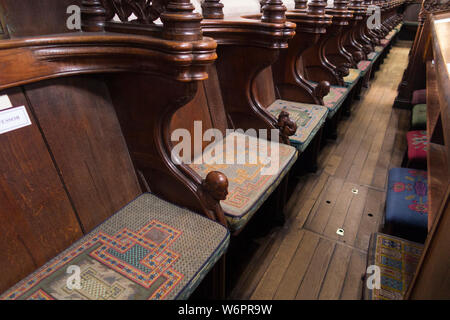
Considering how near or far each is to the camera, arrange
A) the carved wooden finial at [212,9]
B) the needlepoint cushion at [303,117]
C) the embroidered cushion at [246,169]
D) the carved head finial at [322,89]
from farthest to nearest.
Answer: the carved head finial at [322,89]
the needlepoint cushion at [303,117]
the carved wooden finial at [212,9]
the embroidered cushion at [246,169]

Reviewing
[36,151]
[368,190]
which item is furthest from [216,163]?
[368,190]

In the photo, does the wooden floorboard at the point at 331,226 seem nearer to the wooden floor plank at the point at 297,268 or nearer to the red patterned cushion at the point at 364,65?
the wooden floor plank at the point at 297,268

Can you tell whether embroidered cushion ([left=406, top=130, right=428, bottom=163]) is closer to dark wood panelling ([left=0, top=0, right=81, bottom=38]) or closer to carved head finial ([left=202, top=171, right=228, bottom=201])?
carved head finial ([left=202, top=171, right=228, bottom=201])

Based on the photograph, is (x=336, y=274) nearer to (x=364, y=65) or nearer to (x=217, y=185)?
(x=217, y=185)

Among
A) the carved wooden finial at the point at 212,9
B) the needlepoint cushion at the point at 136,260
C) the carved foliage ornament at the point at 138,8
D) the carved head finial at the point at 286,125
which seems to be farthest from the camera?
the carved head finial at the point at 286,125

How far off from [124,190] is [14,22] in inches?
29.2

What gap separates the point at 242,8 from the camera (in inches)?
99.9

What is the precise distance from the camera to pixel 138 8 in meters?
1.08

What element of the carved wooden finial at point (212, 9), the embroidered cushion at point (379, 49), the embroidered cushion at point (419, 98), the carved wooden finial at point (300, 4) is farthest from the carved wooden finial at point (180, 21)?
the embroidered cushion at point (379, 49)

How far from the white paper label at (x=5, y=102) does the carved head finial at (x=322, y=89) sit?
203cm

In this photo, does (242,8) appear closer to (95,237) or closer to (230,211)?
(230,211)

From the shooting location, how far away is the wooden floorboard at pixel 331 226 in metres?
1.62

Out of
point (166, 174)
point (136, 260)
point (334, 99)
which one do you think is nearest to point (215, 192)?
point (166, 174)

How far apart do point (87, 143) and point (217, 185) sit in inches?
21.7
